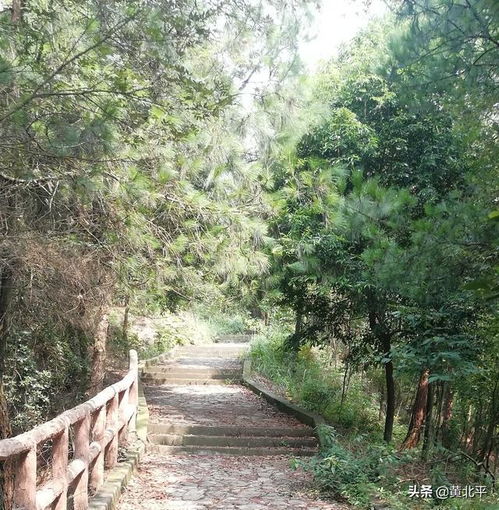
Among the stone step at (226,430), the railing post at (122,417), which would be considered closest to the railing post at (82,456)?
the railing post at (122,417)

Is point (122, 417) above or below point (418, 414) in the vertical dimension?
above

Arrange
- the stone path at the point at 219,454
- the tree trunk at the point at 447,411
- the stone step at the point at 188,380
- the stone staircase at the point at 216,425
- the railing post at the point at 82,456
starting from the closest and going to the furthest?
the railing post at the point at 82,456 → the stone path at the point at 219,454 → the stone staircase at the point at 216,425 → the tree trunk at the point at 447,411 → the stone step at the point at 188,380

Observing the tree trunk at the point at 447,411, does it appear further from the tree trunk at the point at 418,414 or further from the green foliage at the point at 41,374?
the green foliage at the point at 41,374

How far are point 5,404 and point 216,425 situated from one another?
531cm

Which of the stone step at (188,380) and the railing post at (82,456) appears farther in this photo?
the stone step at (188,380)

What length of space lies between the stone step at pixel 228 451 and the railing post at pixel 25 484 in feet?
17.8

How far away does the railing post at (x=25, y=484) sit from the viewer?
121 inches

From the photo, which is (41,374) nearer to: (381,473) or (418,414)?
(381,473)

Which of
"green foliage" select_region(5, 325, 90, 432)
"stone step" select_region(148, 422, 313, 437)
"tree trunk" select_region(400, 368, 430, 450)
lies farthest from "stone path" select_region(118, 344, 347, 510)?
"tree trunk" select_region(400, 368, 430, 450)

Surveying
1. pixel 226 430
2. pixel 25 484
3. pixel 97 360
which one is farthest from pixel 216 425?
pixel 25 484

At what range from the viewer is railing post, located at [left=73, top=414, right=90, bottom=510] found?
14.0ft

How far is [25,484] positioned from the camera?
310cm

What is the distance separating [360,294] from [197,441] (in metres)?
3.46

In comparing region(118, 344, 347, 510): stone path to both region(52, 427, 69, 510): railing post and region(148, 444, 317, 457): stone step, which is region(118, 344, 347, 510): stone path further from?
region(52, 427, 69, 510): railing post
